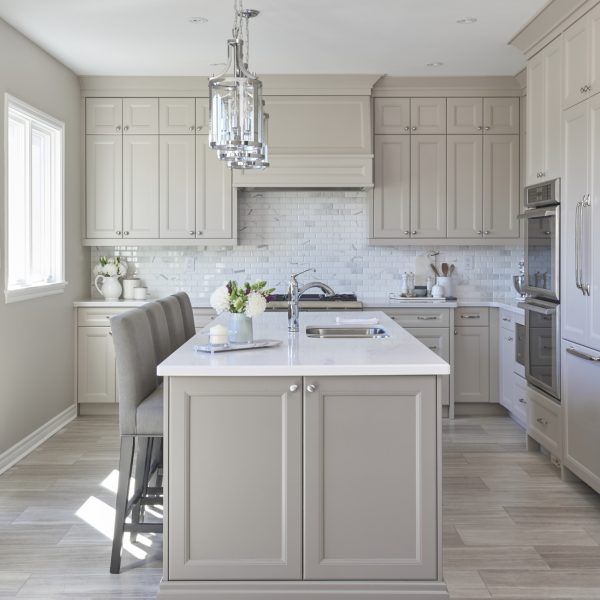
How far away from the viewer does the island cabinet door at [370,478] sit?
Answer: 112 inches

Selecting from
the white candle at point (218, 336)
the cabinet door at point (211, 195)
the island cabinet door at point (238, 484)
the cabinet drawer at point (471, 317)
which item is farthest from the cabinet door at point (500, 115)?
the island cabinet door at point (238, 484)

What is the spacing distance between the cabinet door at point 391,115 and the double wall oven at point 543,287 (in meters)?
1.69

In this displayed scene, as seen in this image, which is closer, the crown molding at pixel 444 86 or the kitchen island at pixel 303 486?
the kitchen island at pixel 303 486

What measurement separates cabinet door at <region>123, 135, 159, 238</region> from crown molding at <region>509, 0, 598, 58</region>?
2900mm

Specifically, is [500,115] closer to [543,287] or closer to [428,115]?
[428,115]

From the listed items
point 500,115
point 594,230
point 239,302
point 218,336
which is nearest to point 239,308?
point 239,302

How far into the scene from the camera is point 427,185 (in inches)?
251

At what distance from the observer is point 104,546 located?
353cm

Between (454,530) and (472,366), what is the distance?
2755 mm

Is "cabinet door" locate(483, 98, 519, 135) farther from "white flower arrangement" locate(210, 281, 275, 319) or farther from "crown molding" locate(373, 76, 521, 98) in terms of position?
"white flower arrangement" locate(210, 281, 275, 319)

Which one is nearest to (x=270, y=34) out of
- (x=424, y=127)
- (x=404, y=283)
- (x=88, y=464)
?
(x=424, y=127)

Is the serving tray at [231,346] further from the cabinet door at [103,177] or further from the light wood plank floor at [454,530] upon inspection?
the cabinet door at [103,177]

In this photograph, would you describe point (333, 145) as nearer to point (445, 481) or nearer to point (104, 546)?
point (445, 481)

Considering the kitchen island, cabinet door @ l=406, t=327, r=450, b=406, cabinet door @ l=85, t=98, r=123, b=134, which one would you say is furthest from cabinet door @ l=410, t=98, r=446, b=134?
the kitchen island
